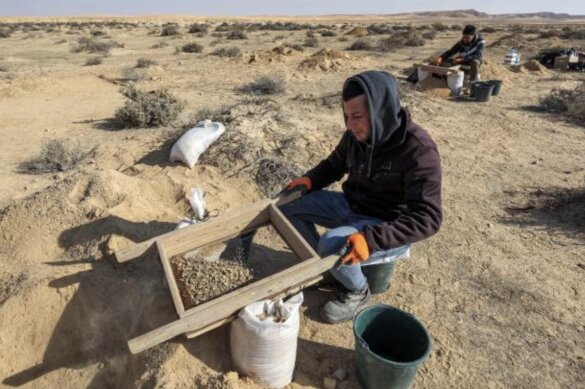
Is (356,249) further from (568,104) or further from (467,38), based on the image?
(467,38)

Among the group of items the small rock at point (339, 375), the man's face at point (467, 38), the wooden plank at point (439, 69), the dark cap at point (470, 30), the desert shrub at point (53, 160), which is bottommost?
the small rock at point (339, 375)

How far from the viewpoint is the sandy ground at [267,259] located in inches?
98.9

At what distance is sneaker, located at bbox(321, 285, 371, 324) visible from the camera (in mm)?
2730

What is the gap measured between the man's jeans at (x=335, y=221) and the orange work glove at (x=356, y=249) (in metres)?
0.30

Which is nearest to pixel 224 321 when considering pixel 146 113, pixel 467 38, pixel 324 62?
pixel 146 113

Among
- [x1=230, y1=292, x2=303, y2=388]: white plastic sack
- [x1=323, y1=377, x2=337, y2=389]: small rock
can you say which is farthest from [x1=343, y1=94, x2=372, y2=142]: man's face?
[x1=323, y1=377, x2=337, y2=389]: small rock

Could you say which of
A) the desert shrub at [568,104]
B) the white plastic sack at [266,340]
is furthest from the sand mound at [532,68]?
the white plastic sack at [266,340]

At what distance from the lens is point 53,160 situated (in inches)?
202

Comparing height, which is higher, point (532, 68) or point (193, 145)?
point (193, 145)

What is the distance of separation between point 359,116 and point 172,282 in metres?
1.27

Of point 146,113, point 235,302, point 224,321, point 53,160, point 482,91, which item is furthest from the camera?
point 482,91

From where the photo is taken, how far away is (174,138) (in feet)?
17.5

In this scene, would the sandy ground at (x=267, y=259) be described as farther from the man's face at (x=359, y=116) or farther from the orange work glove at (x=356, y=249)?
the man's face at (x=359, y=116)

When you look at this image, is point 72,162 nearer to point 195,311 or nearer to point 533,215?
point 195,311
